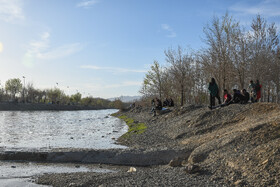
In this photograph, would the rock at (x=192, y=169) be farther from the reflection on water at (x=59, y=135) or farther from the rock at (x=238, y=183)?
the reflection on water at (x=59, y=135)

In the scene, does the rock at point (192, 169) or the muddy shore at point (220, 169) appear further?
the rock at point (192, 169)

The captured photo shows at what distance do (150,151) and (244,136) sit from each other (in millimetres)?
5149

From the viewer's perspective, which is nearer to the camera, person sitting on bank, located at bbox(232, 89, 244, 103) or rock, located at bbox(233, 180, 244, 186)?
rock, located at bbox(233, 180, 244, 186)

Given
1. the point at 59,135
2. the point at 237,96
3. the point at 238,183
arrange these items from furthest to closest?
the point at 59,135 < the point at 237,96 < the point at 238,183

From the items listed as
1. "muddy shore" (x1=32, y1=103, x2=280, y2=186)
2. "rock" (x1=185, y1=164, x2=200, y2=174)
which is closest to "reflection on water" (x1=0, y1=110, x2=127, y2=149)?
"muddy shore" (x1=32, y1=103, x2=280, y2=186)

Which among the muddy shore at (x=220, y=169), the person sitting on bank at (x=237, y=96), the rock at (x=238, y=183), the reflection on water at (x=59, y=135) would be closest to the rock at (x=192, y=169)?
the muddy shore at (x=220, y=169)

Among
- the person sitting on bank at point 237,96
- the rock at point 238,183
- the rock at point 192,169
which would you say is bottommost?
the rock at point 238,183

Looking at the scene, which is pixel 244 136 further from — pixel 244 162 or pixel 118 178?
pixel 118 178

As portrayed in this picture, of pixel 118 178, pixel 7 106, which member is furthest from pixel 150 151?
pixel 7 106

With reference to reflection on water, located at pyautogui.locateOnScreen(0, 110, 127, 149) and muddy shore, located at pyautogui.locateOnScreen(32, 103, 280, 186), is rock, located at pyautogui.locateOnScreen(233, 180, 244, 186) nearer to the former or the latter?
muddy shore, located at pyautogui.locateOnScreen(32, 103, 280, 186)

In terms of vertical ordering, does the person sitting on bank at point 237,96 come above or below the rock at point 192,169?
above

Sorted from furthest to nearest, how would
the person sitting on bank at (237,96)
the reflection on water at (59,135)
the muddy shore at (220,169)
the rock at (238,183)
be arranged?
the person sitting on bank at (237,96)
the reflection on water at (59,135)
the muddy shore at (220,169)
the rock at (238,183)

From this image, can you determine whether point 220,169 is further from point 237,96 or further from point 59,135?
point 59,135

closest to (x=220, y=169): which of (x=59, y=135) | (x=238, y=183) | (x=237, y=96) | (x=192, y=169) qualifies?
(x=192, y=169)
